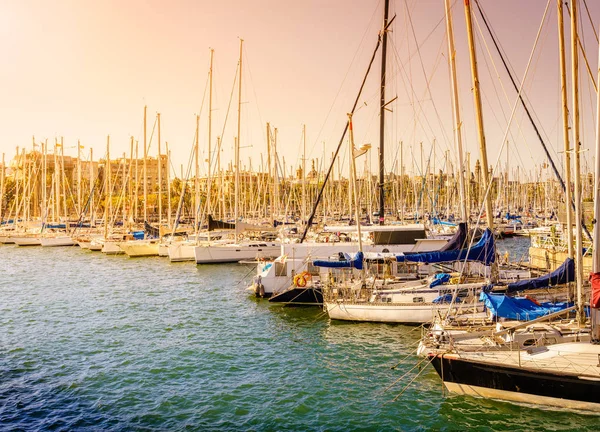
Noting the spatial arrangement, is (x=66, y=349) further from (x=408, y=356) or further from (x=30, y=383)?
(x=408, y=356)

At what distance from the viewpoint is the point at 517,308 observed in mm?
19094

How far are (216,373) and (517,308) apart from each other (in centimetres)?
1188

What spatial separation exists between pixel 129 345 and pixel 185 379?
5855 millimetres

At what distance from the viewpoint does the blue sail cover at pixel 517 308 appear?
18844 millimetres

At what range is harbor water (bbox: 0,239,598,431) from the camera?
15.6 meters

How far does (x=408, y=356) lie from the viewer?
2056 cm

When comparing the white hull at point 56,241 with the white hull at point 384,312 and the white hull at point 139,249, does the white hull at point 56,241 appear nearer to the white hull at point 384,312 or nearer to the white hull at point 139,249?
the white hull at point 139,249

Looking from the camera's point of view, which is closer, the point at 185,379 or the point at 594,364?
A: the point at 594,364

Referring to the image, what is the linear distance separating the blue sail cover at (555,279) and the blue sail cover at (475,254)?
6.19 ft

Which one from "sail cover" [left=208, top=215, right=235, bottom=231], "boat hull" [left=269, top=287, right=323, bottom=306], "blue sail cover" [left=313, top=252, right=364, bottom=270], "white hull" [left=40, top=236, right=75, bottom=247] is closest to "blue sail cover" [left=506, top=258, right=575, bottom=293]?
"blue sail cover" [left=313, top=252, right=364, bottom=270]

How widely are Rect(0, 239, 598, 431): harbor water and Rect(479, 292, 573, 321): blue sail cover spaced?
3.43 meters

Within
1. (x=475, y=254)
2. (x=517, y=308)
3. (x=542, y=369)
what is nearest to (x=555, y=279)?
(x=517, y=308)

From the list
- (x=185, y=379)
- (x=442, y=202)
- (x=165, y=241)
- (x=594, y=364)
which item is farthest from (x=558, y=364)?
(x=442, y=202)

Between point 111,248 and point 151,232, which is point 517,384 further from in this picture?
point 151,232
